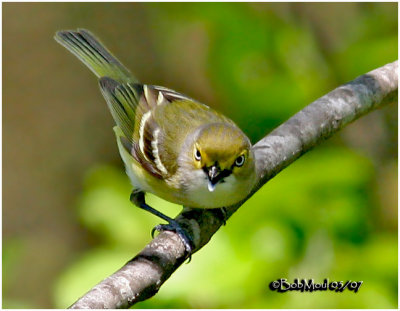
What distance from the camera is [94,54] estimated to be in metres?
4.08

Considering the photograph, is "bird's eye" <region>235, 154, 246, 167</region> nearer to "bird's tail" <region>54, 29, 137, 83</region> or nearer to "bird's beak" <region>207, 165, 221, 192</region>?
"bird's beak" <region>207, 165, 221, 192</region>

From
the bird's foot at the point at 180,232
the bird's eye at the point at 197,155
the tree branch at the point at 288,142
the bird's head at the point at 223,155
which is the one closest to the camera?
the tree branch at the point at 288,142

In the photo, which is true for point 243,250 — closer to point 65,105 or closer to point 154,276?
point 154,276

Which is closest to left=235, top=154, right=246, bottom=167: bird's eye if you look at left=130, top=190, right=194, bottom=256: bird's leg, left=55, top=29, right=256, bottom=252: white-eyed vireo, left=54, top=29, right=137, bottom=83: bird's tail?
left=55, top=29, right=256, bottom=252: white-eyed vireo

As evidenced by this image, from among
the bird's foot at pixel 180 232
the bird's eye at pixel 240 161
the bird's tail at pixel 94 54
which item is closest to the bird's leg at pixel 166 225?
the bird's foot at pixel 180 232

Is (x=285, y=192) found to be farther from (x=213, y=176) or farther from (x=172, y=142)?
(x=172, y=142)

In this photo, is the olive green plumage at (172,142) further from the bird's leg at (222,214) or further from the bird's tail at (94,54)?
the bird's leg at (222,214)

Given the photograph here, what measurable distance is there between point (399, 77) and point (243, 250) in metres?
1.44

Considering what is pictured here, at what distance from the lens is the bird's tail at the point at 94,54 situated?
398cm

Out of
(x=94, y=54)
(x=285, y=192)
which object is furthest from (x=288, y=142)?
(x=94, y=54)

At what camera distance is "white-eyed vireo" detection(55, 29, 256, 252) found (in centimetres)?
292

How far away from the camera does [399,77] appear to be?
3.69 m

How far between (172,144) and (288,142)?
1.94ft

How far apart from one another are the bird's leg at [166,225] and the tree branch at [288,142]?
34mm
